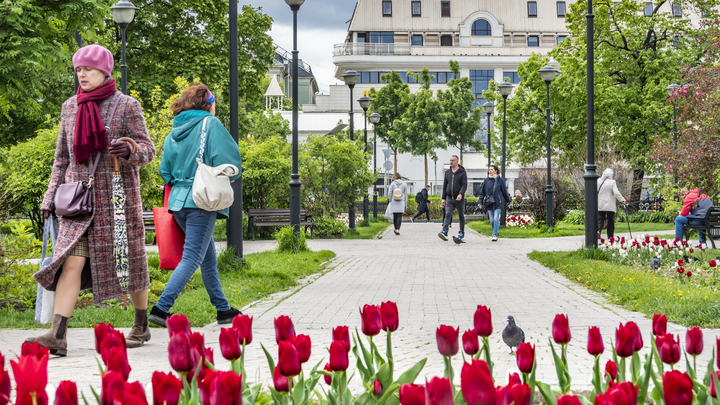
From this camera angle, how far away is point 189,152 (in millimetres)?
5641

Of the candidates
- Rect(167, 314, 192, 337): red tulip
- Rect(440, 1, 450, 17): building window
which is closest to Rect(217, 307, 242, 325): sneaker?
Rect(167, 314, 192, 337): red tulip

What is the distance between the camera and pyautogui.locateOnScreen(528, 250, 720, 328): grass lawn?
621cm

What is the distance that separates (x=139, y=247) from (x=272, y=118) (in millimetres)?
43607

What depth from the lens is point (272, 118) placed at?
1882 inches

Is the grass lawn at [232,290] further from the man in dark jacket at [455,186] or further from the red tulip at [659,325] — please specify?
the man in dark jacket at [455,186]

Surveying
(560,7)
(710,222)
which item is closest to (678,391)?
(710,222)

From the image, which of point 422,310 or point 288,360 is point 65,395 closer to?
point 288,360

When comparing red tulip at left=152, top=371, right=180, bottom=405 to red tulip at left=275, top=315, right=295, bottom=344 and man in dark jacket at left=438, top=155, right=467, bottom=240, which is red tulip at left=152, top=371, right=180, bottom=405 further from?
man in dark jacket at left=438, top=155, right=467, bottom=240

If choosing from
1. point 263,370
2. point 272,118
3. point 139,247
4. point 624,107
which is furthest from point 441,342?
point 272,118

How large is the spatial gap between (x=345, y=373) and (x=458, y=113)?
42.8m

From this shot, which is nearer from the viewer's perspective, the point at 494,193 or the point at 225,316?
the point at 225,316

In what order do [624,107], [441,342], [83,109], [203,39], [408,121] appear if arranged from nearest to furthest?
1. [441,342]
2. [83,109]
3. [203,39]
4. [624,107]
5. [408,121]

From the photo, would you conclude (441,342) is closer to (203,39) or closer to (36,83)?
(36,83)

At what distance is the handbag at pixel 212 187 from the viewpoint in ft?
17.6
